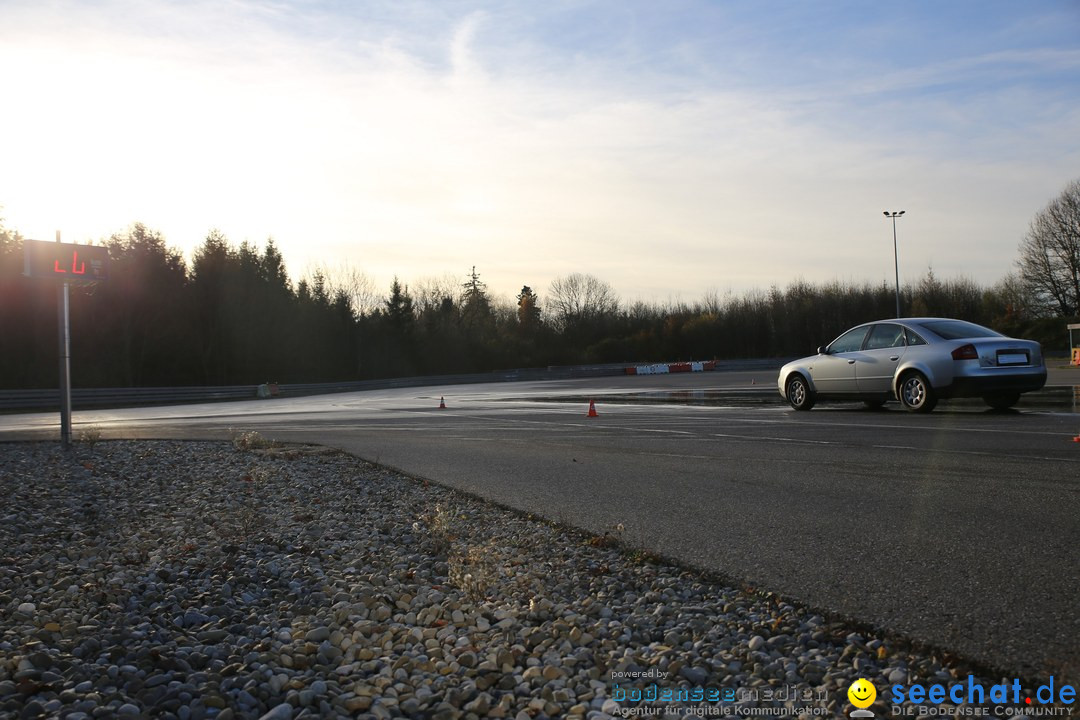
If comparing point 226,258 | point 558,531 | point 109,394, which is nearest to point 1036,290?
point 226,258

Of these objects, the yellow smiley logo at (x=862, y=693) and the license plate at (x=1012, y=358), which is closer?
the yellow smiley logo at (x=862, y=693)

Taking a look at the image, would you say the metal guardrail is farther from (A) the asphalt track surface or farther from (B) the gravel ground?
(B) the gravel ground

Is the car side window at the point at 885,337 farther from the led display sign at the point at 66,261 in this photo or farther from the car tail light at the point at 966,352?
the led display sign at the point at 66,261

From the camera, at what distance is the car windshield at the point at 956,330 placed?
13.6 m

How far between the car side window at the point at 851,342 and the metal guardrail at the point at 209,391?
34167 millimetres

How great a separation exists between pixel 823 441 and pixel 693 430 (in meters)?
2.87

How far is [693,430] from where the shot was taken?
13406 millimetres

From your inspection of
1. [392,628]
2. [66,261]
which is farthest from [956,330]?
[66,261]

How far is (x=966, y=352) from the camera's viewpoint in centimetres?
1295

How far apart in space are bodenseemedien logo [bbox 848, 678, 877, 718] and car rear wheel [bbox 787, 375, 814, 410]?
43.6 feet

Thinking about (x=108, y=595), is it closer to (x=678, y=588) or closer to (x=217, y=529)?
(x=217, y=529)

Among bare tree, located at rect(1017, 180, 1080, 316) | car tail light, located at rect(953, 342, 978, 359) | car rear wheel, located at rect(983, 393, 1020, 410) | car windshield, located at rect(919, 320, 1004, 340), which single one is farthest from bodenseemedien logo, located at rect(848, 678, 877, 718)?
bare tree, located at rect(1017, 180, 1080, 316)

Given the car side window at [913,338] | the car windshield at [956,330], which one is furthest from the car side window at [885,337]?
the car windshield at [956,330]

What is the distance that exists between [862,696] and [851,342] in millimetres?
13149
